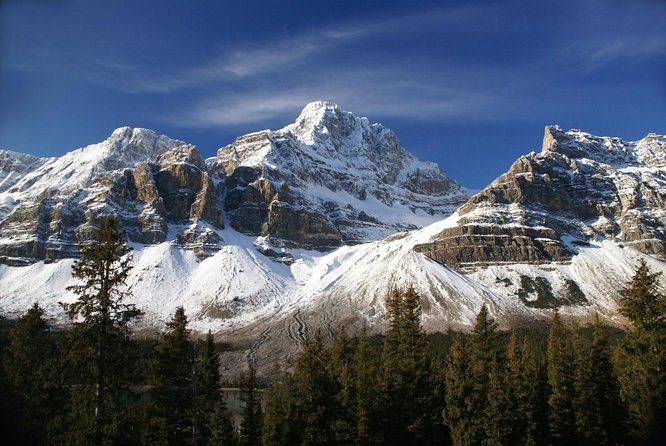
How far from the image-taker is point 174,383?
130 ft

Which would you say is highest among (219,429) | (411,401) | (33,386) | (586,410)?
(33,386)

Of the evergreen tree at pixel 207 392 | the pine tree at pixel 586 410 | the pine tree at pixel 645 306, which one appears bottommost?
the pine tree at pixel 586 410

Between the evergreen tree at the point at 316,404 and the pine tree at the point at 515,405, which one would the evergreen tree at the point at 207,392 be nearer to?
the evergreen tree at the point at 316,404

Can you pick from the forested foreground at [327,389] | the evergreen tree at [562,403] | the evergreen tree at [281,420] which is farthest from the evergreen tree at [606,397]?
the evergreen tree at [281,420]

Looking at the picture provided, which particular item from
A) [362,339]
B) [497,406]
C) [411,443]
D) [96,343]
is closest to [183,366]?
[96,343]

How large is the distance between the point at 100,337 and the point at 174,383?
1490 cm

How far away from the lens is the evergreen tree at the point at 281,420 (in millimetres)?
42812

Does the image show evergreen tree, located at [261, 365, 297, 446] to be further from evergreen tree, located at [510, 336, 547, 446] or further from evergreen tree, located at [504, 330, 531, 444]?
evergreen tree, located at [510, 336, 547, 446]

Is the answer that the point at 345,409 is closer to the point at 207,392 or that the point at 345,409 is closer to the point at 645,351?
the point at 207,392

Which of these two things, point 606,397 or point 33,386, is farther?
point 606,397

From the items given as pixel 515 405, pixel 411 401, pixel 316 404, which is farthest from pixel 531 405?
pixel 316 404

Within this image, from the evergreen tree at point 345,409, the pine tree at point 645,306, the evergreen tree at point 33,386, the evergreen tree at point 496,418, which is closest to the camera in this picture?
the evergreen tree at point 33,386

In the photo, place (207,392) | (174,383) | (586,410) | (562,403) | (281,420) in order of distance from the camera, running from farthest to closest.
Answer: (562,403) → (586,410) → (207,392) → (281,420) → (174,383)

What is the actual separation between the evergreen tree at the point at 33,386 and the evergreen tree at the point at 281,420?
14.5 m
